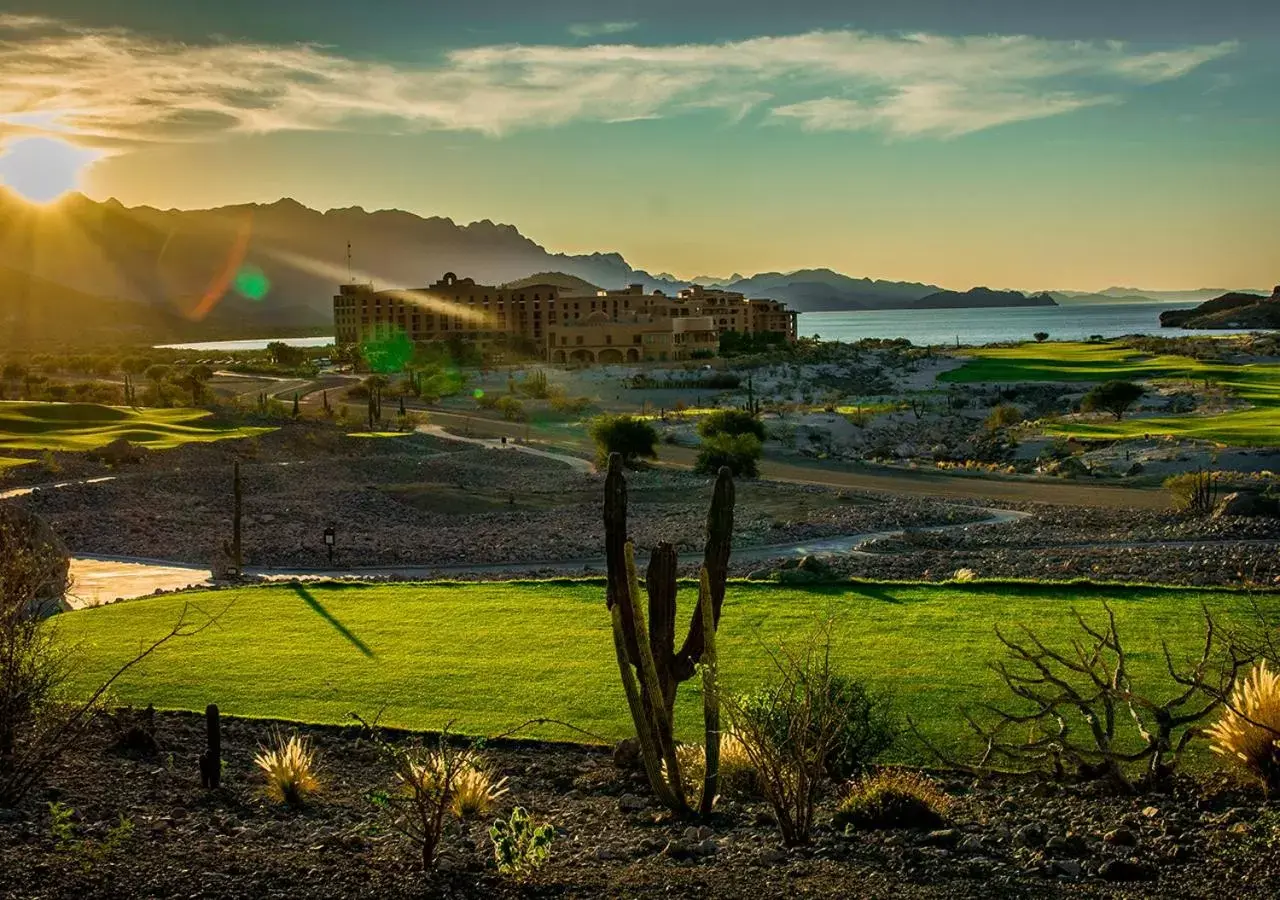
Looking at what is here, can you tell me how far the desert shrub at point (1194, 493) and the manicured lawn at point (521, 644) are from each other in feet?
56.3

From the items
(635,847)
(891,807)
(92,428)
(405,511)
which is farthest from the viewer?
(92,428)

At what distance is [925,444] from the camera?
63.0m

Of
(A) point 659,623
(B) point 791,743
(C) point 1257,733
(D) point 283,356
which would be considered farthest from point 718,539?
(D) point 283,356

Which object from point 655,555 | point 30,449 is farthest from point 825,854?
point 30,449

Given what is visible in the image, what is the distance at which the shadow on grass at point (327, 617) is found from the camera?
16.8m

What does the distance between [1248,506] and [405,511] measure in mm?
24371

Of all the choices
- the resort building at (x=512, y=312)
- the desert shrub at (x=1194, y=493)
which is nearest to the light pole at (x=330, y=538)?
the desert shrub at (x=1194, y=493)

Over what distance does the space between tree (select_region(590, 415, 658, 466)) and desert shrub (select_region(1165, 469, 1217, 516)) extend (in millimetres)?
20288

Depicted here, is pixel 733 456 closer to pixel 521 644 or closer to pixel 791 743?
pixel 521 644

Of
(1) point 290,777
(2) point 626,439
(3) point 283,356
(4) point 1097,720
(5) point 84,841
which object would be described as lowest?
(2) point 626,439

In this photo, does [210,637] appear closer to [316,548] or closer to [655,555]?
[655,555]

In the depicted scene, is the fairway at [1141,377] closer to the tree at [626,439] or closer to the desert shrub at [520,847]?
the tree at [626,439]

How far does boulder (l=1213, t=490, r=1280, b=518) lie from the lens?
31.3m

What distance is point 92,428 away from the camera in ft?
174
